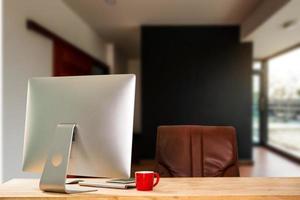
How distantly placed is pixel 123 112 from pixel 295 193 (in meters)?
0.78

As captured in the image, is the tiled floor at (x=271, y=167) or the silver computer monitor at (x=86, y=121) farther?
the tiled floor at (x=271, y=167)

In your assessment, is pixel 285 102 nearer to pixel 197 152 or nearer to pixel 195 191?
pixel 197 152

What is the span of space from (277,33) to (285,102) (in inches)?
121

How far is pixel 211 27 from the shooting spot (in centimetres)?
633

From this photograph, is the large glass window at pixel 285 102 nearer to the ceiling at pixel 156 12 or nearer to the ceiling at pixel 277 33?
the ceiling at pixel 277 33

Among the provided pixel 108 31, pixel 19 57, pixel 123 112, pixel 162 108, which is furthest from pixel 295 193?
pixel 108 31

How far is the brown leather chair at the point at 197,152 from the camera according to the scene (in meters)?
2.19

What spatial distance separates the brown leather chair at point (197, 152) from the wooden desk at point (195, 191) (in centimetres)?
46

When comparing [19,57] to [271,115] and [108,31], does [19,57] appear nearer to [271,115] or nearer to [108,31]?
[108,31]

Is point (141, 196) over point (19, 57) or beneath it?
beneath

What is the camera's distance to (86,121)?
1420 mm

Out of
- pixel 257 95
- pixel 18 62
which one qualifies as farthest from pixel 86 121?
pixel 257 95

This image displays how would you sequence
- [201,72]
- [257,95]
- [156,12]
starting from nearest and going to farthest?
[156,12] < [201,72] < [257,95]

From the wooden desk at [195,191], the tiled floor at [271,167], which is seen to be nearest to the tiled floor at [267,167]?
the tiled floor at [271,167]
